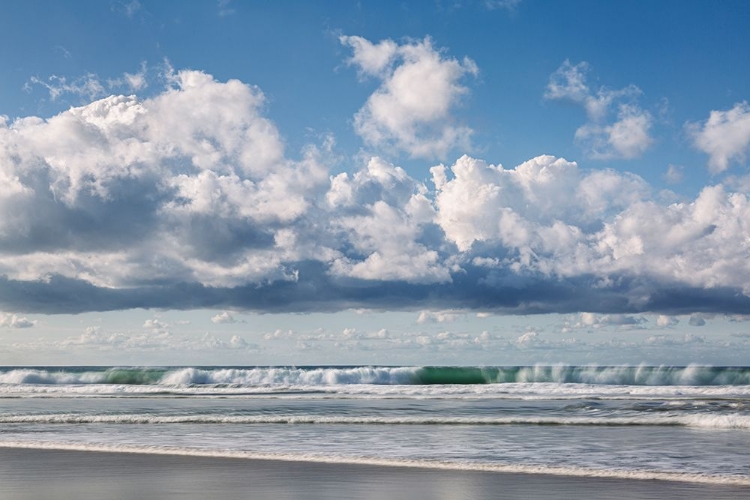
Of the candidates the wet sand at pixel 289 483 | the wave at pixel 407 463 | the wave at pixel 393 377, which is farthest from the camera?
the wave at pixel 393 377

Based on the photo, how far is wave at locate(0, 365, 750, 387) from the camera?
70.4 metres

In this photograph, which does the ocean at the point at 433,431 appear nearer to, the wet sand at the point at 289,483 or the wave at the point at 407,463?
the wave at the point at 407,463

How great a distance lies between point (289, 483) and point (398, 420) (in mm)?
13615

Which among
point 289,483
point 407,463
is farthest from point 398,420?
point 289,483

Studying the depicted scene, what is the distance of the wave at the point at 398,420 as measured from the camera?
1048 inches

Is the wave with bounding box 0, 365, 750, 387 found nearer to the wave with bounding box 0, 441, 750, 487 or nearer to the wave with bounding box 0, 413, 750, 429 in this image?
the wave with bounding box 0, 413, 750, 429

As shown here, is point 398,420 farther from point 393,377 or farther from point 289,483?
point 393,377

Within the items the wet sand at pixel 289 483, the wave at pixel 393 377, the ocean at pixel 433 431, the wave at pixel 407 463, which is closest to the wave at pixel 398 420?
the ocean at pixel 433 431

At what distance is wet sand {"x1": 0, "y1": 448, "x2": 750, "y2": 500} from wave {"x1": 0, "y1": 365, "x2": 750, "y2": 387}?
167 ft

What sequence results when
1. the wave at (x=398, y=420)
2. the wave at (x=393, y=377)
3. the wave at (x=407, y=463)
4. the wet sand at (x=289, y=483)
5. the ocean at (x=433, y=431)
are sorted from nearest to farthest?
1. the wet sand at (x=289, y=483)
2. the wave at (x=407, y=463)
3. the ocean at (x=433, y=431)
4. the wave at (x=398, y=420)
5. the wave at (x=393, y=377)

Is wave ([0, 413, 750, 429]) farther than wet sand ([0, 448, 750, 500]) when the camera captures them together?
Yes

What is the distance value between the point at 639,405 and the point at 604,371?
38684 mm

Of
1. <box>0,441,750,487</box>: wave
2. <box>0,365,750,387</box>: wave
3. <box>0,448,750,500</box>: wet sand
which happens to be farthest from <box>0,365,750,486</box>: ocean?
<box>0,365,750,387</box>: wave

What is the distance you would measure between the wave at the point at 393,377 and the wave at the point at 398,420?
38.2m
